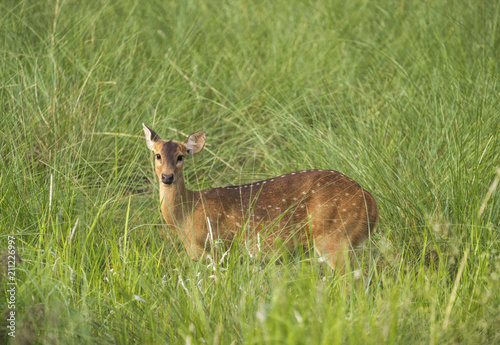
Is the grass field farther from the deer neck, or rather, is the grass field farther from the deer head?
the deer head

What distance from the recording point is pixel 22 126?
4539mm

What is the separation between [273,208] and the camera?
4109mm

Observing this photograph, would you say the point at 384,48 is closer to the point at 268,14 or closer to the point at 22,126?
the point at 268,14

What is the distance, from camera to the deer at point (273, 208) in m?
3.93

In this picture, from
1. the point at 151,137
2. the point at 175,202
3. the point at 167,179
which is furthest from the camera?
the point at 151,137

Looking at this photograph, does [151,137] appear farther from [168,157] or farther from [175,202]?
[175,202]

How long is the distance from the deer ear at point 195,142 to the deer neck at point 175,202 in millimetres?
259

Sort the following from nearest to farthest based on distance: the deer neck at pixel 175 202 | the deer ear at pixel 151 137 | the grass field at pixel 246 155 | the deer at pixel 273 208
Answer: the grass field at pixel 246 155
the deer at pixel 273 208
the deer neck at pixel 175 202
the deer ear at pixel 151 137

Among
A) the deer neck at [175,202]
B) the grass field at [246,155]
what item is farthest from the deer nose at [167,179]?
the grass field at [246,155]

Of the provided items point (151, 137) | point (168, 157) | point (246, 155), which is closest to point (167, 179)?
point (168, 157)

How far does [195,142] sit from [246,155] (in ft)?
3.62

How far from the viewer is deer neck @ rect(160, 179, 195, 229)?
13.6ft

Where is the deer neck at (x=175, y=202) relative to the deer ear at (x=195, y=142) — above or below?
below

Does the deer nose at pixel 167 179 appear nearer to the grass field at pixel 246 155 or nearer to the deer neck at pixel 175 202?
the deer neck at pixel 175 202
